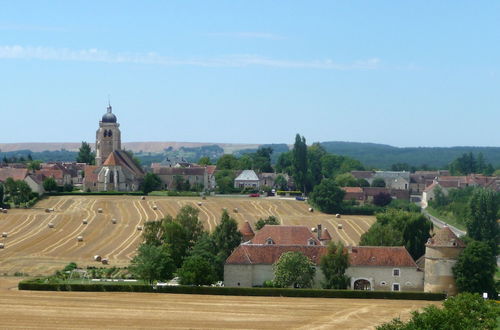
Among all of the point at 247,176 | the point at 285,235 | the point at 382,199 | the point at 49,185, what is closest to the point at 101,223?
the point at 49,185

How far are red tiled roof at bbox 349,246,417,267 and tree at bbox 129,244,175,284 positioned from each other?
1478cm

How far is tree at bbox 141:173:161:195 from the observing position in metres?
153

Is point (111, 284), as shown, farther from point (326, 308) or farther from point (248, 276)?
point (326, 308)

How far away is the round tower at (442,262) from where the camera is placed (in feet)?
248

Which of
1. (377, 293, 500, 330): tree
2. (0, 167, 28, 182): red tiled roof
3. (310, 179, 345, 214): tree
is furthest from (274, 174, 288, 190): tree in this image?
(377, 293, 500, 330): tree

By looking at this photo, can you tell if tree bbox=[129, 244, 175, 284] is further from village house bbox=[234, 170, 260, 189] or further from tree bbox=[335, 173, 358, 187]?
tree bbox=[335, 173, 358, 187]

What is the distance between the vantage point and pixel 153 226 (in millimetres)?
90500

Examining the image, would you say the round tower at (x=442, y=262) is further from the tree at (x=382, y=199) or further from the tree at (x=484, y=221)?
the tree at (x=382, y=199)

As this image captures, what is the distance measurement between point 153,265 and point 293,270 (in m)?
11.3

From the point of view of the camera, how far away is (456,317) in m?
51.3

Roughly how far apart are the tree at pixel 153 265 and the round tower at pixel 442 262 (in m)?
20.6

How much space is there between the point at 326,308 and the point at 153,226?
26.7 m

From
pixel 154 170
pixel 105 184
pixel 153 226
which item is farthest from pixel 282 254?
pixel 154 170

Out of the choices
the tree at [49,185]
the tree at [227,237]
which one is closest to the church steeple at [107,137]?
the tree at [49,185]
